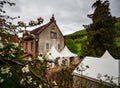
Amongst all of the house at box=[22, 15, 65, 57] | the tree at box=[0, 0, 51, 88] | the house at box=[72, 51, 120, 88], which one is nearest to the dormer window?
the house at box=[22, 15, 65, 57]

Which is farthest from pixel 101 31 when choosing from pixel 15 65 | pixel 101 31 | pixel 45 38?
pixel 15 65

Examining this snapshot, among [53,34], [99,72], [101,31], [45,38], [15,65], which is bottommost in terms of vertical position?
[99,72]

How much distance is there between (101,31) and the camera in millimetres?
28484

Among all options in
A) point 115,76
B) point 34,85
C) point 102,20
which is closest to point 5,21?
point 34,85

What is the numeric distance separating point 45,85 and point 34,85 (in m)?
0.15

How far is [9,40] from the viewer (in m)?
3.90

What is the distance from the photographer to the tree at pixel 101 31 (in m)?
28.6

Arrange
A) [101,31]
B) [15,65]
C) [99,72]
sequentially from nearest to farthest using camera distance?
[15,65] → [99,72] → [101,31]

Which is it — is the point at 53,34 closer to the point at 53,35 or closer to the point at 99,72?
the point at 53,35

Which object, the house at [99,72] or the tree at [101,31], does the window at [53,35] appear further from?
the house at [99,72]

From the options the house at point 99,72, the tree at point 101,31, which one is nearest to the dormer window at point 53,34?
the tree at point 101,31

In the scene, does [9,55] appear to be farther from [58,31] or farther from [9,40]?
[58,31]

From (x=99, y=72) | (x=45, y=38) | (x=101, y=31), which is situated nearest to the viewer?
(x=99, y=72)

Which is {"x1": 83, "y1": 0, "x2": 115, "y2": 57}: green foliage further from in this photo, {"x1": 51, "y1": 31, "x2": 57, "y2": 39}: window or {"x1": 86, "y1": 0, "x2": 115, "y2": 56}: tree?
{"x1": 51, "y1": 31, "x2": 57, "y2": 39}: window
